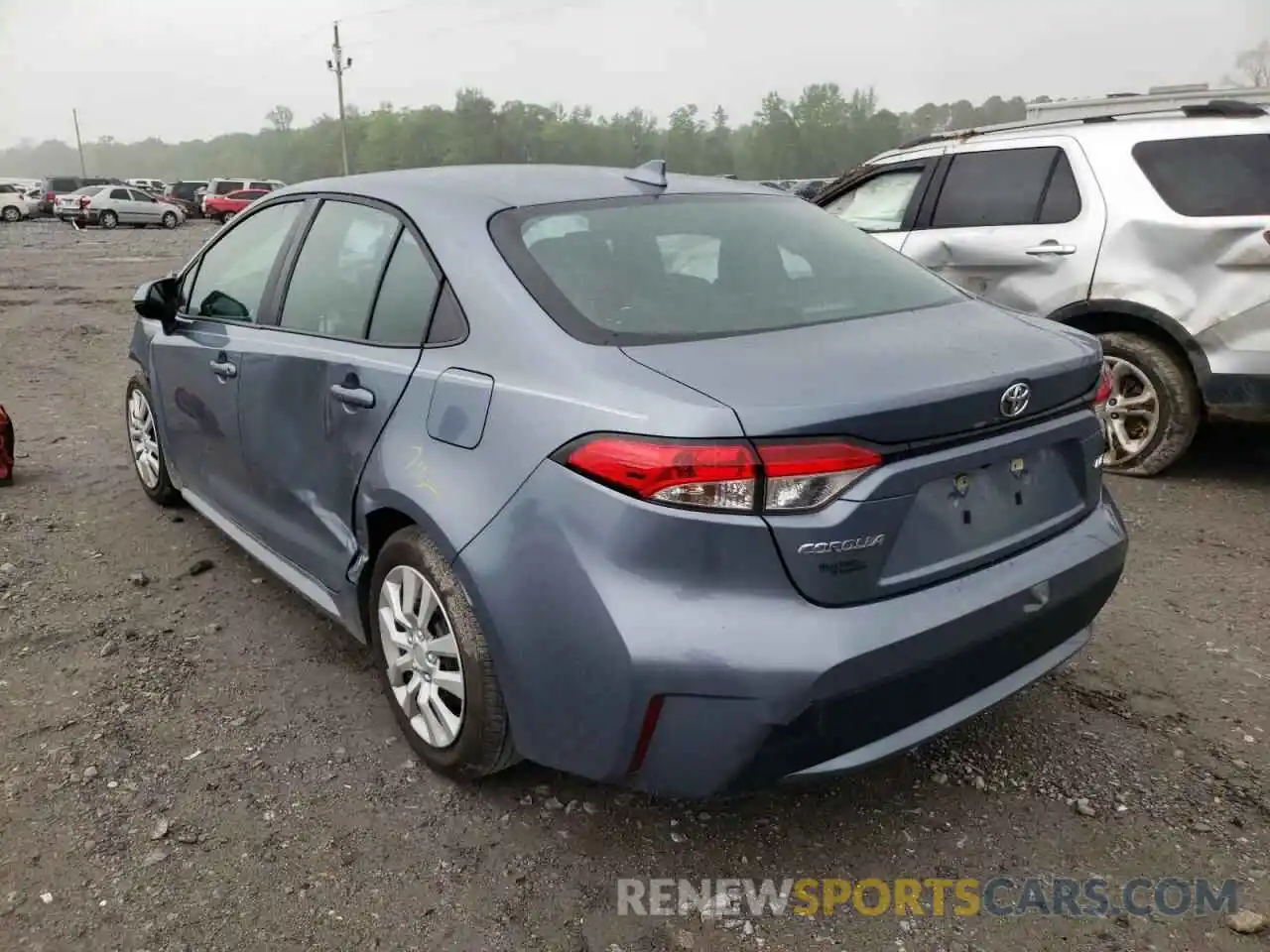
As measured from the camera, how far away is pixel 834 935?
2.14m

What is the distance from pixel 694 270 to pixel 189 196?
167 ft

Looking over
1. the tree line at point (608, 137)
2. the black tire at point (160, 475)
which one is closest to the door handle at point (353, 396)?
the black tire at point (160, 475)

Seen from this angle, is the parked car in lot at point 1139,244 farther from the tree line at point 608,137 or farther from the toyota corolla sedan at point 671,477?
the tree line at point 608,137

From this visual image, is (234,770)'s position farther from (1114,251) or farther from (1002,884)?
(1114,251)

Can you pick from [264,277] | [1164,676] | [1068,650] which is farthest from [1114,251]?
[264,277]

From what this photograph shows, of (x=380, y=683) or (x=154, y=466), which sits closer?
(x=380, y=683)

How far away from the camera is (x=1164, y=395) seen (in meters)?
4.94

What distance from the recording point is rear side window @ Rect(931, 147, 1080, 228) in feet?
17.6

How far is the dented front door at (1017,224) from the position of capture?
16.9 ft

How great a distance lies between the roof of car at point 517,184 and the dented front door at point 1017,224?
2593 mm

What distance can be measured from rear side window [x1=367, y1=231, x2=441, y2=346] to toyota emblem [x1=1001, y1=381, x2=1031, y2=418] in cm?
143

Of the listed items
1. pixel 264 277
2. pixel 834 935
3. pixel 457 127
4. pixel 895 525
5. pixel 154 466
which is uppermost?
pixel 457 127

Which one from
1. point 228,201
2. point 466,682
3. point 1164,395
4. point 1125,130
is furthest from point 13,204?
point 466,682

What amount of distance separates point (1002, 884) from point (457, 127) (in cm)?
9430
